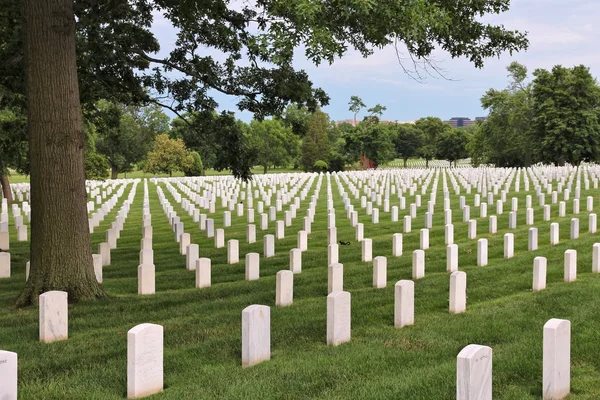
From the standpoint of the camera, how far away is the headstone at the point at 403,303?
21.7 ft

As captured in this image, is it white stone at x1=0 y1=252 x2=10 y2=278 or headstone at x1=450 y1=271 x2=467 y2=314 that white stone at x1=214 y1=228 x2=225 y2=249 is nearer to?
white stone at x1=0 y1=252 x2=10 y2=278

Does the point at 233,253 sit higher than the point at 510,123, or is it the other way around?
the point at 510,123

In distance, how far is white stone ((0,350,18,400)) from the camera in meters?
3.93

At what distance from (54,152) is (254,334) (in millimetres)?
4056

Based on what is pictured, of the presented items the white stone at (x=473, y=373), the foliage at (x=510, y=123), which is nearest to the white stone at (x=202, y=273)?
the white stone at (x=473, y=373)

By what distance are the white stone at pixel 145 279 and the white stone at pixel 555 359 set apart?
6092mm

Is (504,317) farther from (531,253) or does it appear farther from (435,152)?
(435,152)

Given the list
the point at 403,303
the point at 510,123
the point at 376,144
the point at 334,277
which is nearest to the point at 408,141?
the point at 376,144

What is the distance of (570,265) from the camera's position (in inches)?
358

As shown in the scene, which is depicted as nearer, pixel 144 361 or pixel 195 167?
pixel 144 361

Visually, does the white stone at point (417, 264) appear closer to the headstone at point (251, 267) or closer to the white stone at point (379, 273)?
the white stone at point (379, 273)

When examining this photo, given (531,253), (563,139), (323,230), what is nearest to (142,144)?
(563,139)

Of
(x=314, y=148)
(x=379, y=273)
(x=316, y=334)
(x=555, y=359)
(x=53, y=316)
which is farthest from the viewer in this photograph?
(x=314, y=148)

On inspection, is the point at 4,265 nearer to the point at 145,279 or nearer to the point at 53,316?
the point at 145,279
